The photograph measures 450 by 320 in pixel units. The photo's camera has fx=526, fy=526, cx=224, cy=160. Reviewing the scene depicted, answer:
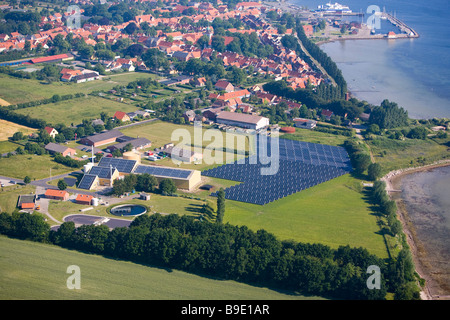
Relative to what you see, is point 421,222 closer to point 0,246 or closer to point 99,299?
point 99,299

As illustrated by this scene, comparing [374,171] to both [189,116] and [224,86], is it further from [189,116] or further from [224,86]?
[224,86]

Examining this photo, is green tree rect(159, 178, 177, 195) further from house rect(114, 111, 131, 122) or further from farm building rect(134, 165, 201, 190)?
house rect(114, 111, 131, 122)

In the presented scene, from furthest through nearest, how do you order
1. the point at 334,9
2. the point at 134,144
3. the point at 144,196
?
the point at 334,9
the point at 134,144
the point at 144,196

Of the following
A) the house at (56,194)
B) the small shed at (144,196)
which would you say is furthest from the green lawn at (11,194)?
the small shed at (144,196)

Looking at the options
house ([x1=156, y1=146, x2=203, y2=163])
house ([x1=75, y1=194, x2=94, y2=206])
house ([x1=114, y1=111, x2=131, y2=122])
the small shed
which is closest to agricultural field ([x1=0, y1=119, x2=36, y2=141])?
house ([x1=114, y1=111, x2=131, y2=122])

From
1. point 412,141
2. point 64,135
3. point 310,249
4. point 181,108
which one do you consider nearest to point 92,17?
point 181,108

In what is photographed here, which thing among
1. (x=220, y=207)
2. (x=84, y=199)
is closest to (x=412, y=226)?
(x=220, y=207)

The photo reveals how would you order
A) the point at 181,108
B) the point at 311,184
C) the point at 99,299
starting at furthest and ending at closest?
the point at 181,108, the point at 311,184, the point at 99,299
